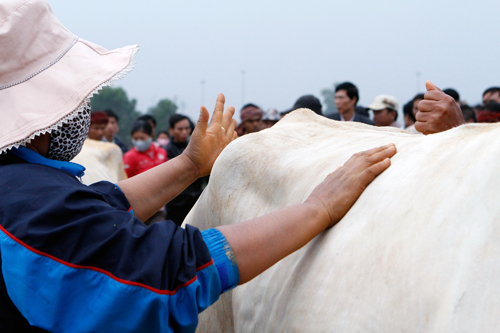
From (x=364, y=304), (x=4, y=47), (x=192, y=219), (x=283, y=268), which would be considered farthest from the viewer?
(x=192, y=219)

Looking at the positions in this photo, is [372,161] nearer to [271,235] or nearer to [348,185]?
[348,185]

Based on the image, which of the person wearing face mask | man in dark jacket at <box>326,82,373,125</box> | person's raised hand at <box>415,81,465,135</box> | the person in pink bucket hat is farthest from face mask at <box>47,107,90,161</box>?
the person wearing face mask

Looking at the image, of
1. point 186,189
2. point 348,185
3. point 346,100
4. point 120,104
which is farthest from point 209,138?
point 120,104

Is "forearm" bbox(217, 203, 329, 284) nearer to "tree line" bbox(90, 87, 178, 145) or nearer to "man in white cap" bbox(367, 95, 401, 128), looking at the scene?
"man in white cap" bbox(367, 95, 401, 128)

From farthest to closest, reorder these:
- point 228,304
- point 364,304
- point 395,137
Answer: point 228,304 < point 395,137 < point 364,304

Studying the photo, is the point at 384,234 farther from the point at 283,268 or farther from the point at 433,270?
the point at 283,268

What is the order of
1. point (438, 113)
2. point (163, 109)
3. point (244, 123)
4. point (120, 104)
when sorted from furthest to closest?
point (120, 104)
point (163, 109)
point (244, 123)
point (438, 113)

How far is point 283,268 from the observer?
4.66 feet

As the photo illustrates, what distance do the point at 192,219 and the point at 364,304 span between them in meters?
1.28

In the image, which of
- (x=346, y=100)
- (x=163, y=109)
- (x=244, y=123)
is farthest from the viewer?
(x=163, y=109)

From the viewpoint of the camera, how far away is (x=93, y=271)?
3.38 ft

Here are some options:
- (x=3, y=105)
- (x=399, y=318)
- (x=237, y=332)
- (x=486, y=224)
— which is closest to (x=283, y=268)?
(x=237, y=332)

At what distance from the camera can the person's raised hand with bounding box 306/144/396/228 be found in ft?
4.14

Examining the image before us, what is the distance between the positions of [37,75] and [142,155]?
5.08m
